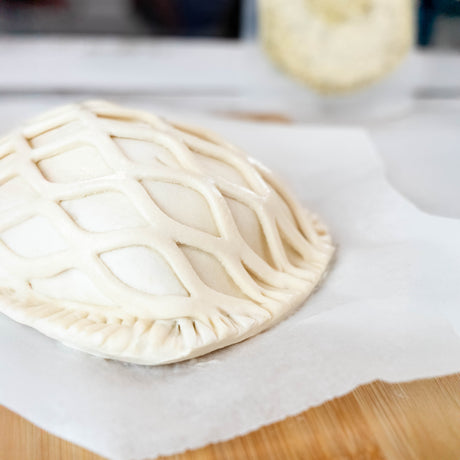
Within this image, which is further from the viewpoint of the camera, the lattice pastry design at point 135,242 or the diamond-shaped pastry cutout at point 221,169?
the diamond-shaped pastry cutout at point 221,169

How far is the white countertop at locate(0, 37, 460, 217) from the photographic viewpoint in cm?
184

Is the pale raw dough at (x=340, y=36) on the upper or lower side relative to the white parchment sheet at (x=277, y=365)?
upper

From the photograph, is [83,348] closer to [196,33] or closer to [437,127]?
[437,127]

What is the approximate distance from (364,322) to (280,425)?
237 mm

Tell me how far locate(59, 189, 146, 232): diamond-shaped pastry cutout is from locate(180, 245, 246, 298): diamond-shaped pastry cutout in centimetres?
8

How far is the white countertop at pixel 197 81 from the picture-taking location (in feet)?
6.05

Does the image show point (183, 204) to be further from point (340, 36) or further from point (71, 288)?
point (340, 36)

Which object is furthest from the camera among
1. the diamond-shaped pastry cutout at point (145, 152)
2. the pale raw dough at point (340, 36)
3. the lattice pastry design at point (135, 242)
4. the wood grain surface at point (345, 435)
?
the pale raw dough at point (340, 36)

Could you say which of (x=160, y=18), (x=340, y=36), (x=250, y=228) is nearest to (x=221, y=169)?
(x=250, y=228)

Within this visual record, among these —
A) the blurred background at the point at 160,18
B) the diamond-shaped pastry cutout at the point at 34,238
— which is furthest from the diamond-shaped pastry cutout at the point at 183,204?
the blurred background at the point at 160,18

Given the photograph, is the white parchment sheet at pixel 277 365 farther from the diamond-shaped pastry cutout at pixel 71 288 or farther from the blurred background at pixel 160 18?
the blurred background at pixel 160 18

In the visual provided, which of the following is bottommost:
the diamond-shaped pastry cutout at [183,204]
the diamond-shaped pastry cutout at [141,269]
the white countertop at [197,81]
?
the white countertop at [197,81]

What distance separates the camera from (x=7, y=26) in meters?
1.80

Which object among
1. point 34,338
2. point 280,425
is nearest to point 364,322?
point 280,425
